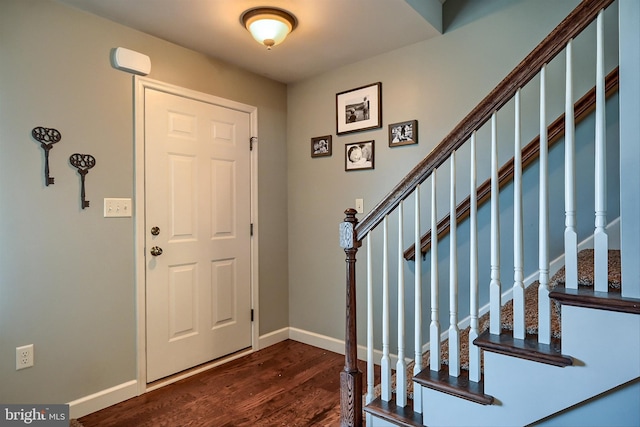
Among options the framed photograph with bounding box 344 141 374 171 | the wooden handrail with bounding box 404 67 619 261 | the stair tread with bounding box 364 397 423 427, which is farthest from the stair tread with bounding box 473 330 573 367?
the framed photograph with bounding box 344 141 374 171

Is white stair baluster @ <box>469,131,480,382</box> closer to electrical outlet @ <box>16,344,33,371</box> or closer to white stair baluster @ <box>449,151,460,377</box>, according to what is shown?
white stair baluster @ <box>449,151,460,377</box>

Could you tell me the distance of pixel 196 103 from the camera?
2570mm

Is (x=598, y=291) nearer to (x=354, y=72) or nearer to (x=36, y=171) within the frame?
(x=354, y=72)

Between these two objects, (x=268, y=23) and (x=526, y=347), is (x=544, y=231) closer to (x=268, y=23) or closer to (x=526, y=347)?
(x=526, y=347)

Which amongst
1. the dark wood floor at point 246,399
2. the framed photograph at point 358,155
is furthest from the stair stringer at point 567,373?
the framed photograph at point 358,155

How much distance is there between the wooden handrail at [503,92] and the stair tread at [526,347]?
25.0 inches

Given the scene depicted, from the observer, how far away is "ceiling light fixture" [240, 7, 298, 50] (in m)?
2.02

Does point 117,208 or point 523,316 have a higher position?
point 117,208

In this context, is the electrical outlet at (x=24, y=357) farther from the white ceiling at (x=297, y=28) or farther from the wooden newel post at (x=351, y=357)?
the white ceiling at (x=297, y=28)

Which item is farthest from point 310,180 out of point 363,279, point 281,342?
point 281,342

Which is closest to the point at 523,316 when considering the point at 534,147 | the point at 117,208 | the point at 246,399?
the point at 534,147

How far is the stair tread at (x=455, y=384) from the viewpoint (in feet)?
4.21

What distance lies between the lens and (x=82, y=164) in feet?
6.66

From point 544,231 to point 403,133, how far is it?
4.88ft
